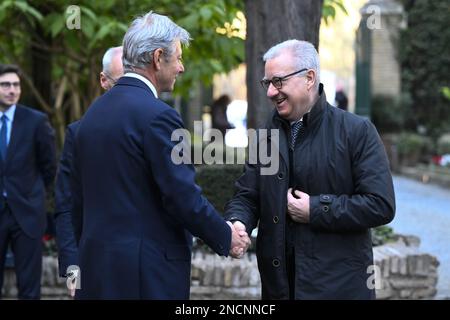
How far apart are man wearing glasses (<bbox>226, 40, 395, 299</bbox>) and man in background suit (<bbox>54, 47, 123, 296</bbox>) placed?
3.75ft

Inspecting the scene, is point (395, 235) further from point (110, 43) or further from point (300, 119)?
point (300, 119)

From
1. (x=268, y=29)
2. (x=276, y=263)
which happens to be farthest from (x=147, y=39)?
(x=268, y=29)

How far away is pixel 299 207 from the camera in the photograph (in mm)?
3859

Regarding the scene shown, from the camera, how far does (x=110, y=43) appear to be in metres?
8.20

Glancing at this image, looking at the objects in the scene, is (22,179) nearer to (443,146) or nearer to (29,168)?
(29,168)

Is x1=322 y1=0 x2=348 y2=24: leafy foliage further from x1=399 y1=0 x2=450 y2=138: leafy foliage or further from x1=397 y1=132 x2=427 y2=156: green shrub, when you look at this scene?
x1=399 y1=0 x2=450 y2=138: leafy foliage

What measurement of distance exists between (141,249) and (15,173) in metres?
3.05

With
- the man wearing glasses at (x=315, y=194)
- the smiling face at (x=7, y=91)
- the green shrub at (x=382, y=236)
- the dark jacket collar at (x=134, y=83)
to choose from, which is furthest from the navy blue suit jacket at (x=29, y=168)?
the green shrub at (x=382, y=236)

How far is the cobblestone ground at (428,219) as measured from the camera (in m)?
9.34

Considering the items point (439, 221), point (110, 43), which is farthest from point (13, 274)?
point (439, 221)

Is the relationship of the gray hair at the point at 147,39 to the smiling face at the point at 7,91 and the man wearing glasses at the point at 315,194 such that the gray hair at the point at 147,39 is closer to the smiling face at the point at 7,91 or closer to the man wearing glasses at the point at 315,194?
the man wearing glasses at the point at 315,194

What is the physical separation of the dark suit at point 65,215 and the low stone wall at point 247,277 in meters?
2.39

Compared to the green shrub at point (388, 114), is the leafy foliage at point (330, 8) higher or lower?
higher

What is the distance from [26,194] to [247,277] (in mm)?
1978
